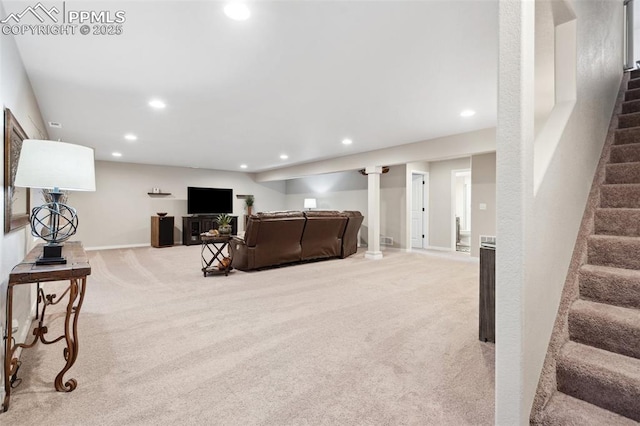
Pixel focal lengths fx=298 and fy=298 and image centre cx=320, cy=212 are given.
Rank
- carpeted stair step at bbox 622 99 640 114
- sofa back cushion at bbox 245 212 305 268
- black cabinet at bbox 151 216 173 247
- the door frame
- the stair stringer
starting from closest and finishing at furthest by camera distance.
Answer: the stair stringer → carpeted stair step at bbox 622 99 640 114 → sofa back cushion at bbox 245 212 305 268 → the door frame → black cabinet at bbox 151 216 173 247

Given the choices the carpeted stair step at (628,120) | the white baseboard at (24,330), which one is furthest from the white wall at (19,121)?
the carpeted stair step at (628,120)

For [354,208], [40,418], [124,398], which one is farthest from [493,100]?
[354,208]

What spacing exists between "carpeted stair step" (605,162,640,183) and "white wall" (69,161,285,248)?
9.17 meters

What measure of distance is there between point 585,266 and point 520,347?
3.28ft

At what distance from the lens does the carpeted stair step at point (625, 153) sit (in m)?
2.15

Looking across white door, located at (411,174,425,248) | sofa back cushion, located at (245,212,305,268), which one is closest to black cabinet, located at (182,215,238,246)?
sofa back cushion, located at (245,212,305,268)

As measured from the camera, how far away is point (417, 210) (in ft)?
26.0

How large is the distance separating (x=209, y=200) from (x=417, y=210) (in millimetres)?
6118

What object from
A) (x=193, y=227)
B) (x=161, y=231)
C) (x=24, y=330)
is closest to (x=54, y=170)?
(x=24, y=330)

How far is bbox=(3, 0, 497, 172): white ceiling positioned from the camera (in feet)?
6.43

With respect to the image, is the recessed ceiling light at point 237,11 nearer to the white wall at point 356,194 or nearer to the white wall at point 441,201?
the white wall at point 356,194

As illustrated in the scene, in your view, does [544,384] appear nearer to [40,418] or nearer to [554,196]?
[554,196]

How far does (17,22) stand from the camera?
6.67 ft

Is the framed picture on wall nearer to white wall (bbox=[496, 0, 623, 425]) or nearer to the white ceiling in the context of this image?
the white ceiling
